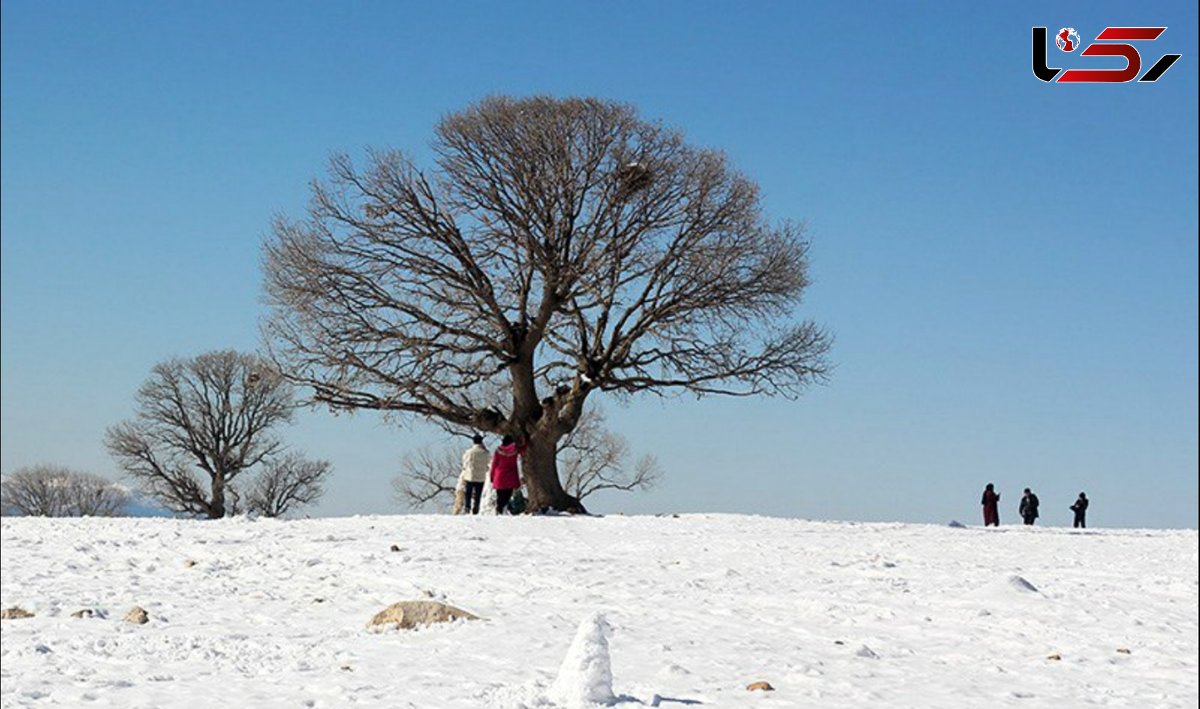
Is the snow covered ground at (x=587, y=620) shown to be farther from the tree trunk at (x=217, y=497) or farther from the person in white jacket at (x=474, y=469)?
the tree trunk at (x=217, y=497)

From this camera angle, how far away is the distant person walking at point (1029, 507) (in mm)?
38062

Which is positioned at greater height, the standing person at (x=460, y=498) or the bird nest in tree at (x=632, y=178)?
the bird nest in tree at (x=632, y=178)

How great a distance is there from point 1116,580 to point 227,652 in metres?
10.5

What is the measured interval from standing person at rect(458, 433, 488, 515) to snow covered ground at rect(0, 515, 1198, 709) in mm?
6556

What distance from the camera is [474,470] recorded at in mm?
28188

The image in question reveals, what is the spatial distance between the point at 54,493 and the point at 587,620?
59.5 metres

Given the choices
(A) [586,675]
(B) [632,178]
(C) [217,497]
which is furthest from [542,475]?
(C) [217,497]

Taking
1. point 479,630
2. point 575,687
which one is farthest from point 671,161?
point 575,687

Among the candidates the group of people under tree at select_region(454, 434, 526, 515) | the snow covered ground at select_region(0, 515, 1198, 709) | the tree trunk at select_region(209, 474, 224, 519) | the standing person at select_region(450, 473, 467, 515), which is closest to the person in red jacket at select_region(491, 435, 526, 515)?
the group of people under tree at select_region(454, 434, 526, 515)

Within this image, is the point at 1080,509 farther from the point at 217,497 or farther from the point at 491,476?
the point at 217,497

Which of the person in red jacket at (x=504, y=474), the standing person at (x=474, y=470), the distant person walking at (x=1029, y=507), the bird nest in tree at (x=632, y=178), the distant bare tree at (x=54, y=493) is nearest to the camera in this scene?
the person in red jacket at (x=504, y=474)

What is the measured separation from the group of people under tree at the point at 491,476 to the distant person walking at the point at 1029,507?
16404mm

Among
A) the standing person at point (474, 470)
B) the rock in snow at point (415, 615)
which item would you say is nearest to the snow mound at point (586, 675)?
the rock in snow at point (415, 615)

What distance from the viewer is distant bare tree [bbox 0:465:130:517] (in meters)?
61.8
